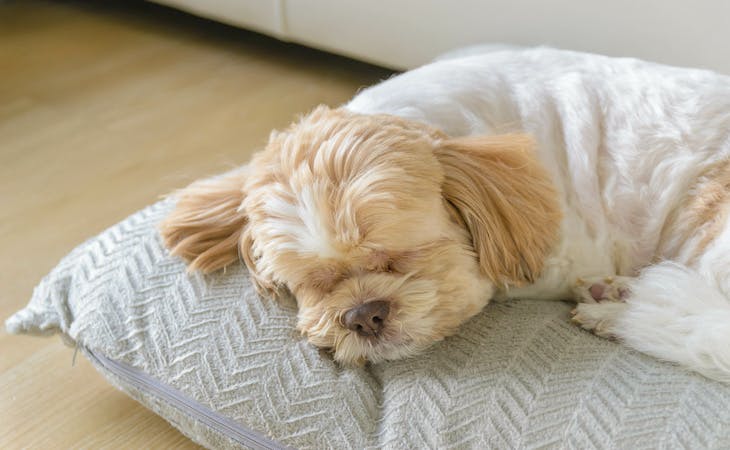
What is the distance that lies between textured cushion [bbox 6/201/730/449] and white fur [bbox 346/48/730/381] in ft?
0.52

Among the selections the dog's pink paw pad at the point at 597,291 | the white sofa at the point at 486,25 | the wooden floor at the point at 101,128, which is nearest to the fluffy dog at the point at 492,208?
the dog's pink paw pad at the point at 597,291

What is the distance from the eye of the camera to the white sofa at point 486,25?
2504 millimetres

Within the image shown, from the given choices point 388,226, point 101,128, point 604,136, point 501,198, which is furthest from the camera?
point 101,128

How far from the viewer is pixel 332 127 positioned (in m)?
1.60

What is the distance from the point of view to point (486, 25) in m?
2.91

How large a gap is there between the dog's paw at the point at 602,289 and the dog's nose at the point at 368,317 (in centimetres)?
51

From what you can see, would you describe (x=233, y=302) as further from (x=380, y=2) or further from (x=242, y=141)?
(x=380, y=2)

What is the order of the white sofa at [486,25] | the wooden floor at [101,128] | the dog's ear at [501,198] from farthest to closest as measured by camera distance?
1. the white sofa at [486,25]
2. the wooden floor at [101,128]
3. the dog's ear at [501,198]

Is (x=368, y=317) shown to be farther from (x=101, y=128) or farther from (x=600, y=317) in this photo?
(x=101, y=128)

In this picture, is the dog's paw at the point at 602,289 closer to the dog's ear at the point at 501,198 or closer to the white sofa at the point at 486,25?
the dog's ear at the point at 501,198

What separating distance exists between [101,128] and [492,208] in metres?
2.11

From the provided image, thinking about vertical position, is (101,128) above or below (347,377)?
below

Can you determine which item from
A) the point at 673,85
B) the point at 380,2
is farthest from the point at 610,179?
the point at 380,2

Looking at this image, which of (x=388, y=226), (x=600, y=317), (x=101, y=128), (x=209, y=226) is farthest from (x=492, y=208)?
(x=101, y=128)
